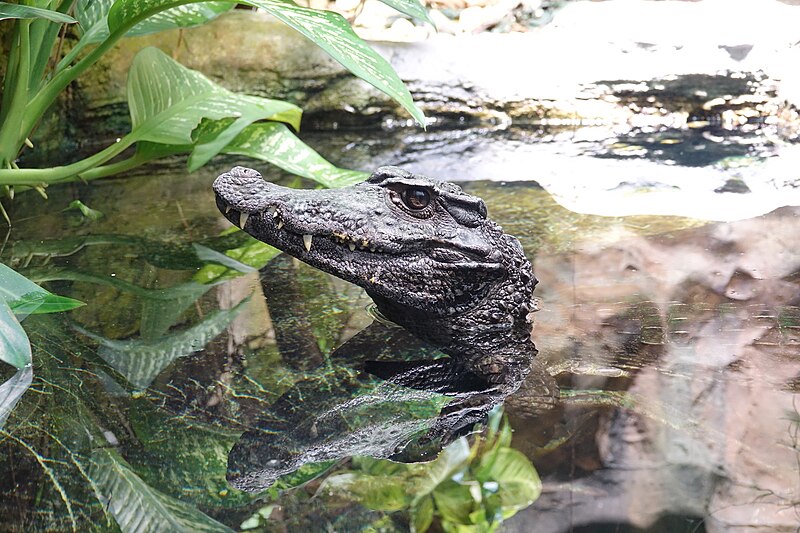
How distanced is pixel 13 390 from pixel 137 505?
756 millimetres

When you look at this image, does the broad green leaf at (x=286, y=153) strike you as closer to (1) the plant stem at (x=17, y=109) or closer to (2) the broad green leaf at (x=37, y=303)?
(1) the plant stem at (x=17, y=109)

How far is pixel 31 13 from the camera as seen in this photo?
2.81m

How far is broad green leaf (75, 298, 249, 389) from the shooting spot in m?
2.61

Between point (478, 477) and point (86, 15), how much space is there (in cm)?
300

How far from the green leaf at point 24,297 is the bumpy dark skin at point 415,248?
594 millimetres

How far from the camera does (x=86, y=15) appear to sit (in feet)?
12.7

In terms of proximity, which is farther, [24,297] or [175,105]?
[175,105]

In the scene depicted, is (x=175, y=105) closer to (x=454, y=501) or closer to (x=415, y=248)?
(x=415, y=248)

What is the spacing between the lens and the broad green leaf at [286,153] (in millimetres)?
4027

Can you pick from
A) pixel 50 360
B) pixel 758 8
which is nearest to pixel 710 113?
pixel 758 8

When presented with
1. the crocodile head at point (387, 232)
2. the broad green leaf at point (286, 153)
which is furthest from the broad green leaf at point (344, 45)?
the broad green leaf at point (286, 153)

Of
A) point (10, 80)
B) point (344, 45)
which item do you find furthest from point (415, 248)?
point (10, 80)

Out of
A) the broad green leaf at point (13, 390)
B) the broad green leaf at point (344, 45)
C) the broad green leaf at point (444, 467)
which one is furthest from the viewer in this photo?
the broad green leaf at point (344, 45)

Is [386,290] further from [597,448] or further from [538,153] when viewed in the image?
[538,153]
